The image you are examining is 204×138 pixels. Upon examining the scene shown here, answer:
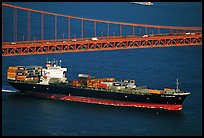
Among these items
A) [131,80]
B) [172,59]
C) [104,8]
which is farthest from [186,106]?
[104,8]

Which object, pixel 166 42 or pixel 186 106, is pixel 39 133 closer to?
pixel 186 106

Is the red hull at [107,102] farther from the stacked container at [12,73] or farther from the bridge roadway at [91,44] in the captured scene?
the bridge roadway at [91,44]

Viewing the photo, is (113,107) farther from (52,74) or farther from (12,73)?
(12,73)

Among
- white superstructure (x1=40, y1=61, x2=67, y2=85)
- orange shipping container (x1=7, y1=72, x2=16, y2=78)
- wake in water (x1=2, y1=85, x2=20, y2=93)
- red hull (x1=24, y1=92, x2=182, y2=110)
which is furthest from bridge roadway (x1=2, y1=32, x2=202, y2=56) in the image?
red hull (x1=24, y1=92, x2=182, y2=110)

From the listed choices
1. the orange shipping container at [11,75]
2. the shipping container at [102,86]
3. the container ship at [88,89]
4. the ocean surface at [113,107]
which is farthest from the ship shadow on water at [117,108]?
the orange shipping container at [11,75]

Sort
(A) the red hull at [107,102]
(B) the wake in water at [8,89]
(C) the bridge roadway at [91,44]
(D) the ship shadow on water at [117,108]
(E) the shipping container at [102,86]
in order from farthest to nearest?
1. (B) the wake in water at [8,89]
2. (C) the bridge roadway at [91,44]
3. (E) the shipping container at [102,86]
4. (A) the red hull at [107,102]
5. (D) the ship shadow on water at [117,108]
